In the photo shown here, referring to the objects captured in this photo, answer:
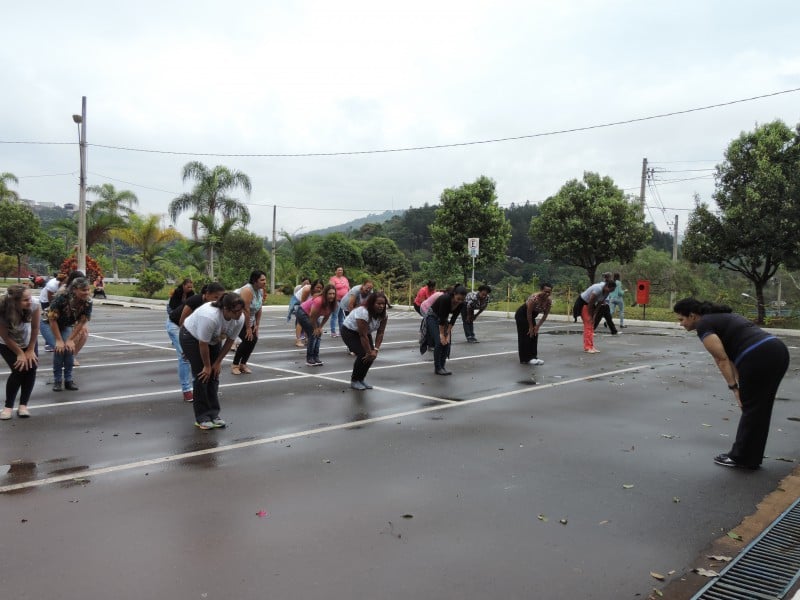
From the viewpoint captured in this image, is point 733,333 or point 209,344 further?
point 209,344

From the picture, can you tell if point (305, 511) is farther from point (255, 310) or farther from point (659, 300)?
point (659, 300)

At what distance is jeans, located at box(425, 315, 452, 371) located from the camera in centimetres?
1079

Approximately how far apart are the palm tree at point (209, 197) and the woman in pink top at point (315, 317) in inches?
1010

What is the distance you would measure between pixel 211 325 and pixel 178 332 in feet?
9.82

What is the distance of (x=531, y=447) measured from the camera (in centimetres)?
640

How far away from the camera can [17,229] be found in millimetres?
41531

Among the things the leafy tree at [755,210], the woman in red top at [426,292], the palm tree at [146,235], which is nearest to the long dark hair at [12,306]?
the woman in red top at [426,292]

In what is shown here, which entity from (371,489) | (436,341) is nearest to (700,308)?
(371,489)

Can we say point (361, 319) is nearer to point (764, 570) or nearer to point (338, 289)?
point (764, 570)

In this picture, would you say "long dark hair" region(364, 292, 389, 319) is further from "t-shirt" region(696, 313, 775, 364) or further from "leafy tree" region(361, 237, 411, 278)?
"leafy tree" region(361, 237, 411, 278)

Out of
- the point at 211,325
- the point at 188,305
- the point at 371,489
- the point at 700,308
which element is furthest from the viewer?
the point at 188,305

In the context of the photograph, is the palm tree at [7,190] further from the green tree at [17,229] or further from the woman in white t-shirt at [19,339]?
the woman in white t-shirt at [19,339]

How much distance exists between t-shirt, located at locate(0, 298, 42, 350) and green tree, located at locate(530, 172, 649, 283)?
22.6 m

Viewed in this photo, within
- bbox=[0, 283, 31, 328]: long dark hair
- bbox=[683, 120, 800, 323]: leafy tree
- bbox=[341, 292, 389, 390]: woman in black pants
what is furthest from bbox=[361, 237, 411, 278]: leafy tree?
bbox=[0, 283, 31, 328]: long dark hair
